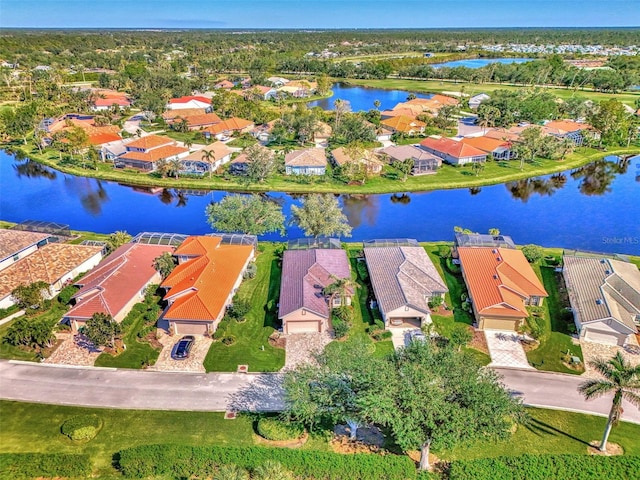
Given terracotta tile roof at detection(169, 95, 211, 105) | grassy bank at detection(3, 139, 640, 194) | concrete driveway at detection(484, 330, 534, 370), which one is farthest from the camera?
terracotta tile roof at detection(169, 95, 211, 105)

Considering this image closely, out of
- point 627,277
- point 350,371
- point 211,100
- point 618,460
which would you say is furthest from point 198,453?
point 211,100

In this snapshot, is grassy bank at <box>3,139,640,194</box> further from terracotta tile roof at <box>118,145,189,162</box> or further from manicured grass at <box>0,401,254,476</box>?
manicured grass at <box>0,401,254,476</box>

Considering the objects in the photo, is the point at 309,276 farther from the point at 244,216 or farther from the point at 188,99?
the point at 188,99

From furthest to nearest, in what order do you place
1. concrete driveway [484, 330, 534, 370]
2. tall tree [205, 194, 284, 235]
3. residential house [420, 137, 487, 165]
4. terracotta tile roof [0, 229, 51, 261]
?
residential house [420, 137, 487, 165] → tall tree [205, 194, 284, 235] → terracotta tile roof [0, 229, 51, 261] → concrete driveway [484, 330, 534, 370]

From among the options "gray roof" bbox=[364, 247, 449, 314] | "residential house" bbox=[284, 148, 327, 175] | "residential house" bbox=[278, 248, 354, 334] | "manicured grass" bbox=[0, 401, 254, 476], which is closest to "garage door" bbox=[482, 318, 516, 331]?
"gray roof" bbox=[364, 247, 449, 314]

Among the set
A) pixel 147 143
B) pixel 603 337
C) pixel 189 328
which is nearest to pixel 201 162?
pixel 147 143
